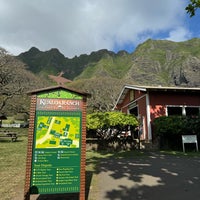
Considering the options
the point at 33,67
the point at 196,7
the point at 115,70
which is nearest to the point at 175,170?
the point at 196,7

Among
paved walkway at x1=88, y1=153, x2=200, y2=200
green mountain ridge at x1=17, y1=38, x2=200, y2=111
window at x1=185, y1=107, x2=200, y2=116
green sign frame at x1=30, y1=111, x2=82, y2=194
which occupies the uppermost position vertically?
green mountain ridge at x1=17, y1=38, x2=200, y2=111

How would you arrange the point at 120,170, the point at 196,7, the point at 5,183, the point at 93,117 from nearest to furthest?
the point at 5,183 < the point at 120,170 < the point at 196,7 < the point at 93,117

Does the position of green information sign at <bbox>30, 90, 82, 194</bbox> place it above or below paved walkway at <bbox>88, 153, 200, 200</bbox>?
above

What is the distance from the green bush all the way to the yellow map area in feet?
29.0

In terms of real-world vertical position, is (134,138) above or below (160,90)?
below

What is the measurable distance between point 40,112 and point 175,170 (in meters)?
4.95

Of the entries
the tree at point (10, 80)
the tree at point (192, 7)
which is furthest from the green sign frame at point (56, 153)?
the tree at point (10, 80)

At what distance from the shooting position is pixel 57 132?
4270 mm

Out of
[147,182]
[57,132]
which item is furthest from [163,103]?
[57,132]

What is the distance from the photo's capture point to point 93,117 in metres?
12.4

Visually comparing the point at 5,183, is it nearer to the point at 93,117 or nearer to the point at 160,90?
the point at 93,117

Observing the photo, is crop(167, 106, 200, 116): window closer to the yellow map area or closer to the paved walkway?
the paved walkway

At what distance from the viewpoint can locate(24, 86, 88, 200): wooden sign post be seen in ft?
13.4

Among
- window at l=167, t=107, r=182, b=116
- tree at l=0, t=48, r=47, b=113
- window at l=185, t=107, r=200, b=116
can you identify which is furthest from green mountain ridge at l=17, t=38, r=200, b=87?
window at l=167, t=107, r=182, b=116
